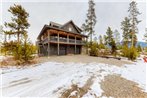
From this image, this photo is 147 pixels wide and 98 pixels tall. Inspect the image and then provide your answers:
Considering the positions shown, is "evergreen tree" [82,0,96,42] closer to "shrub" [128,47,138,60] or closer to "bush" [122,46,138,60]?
"bush" [122,46,138,60]

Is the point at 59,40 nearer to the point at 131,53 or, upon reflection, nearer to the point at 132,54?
the point at 131,53

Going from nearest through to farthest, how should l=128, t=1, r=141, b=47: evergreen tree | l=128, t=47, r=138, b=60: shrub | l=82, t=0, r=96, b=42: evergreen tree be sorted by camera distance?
l=128, t=47, r=138, b=60: shrub < l=128, t=1, r=141, b=47: evergreen tree < l=82, t=0, r=96, b=42: evergreen tree

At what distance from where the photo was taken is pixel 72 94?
10.7ft

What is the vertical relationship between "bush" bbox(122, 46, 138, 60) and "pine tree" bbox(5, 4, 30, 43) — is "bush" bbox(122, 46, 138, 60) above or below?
below

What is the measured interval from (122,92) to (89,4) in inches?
1000

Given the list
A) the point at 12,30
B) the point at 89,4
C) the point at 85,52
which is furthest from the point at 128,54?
the point at 12,30

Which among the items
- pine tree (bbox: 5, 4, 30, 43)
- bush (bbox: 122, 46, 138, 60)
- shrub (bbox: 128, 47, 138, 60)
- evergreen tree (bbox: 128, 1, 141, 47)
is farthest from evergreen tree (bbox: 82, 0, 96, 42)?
pine tree (bbox: 5, 4, 30, 43)

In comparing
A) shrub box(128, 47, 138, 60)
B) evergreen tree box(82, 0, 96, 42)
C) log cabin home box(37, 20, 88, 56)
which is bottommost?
shrub box(128, 47, 138, 60)

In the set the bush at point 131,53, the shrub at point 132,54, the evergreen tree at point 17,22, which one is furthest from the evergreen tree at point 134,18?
the evergreen tree at point 17,22

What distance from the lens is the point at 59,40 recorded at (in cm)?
1733

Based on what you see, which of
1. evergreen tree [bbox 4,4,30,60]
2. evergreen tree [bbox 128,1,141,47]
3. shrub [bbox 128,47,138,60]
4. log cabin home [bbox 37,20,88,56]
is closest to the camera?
evergreen tree [bbox 4,4,30,60]

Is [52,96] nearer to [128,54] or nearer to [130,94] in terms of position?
[130,94]

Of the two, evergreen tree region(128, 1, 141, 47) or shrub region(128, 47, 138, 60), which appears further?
evergreen tree region(128, 1, 141, 47)

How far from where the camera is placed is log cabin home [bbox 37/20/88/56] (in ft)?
54.3
